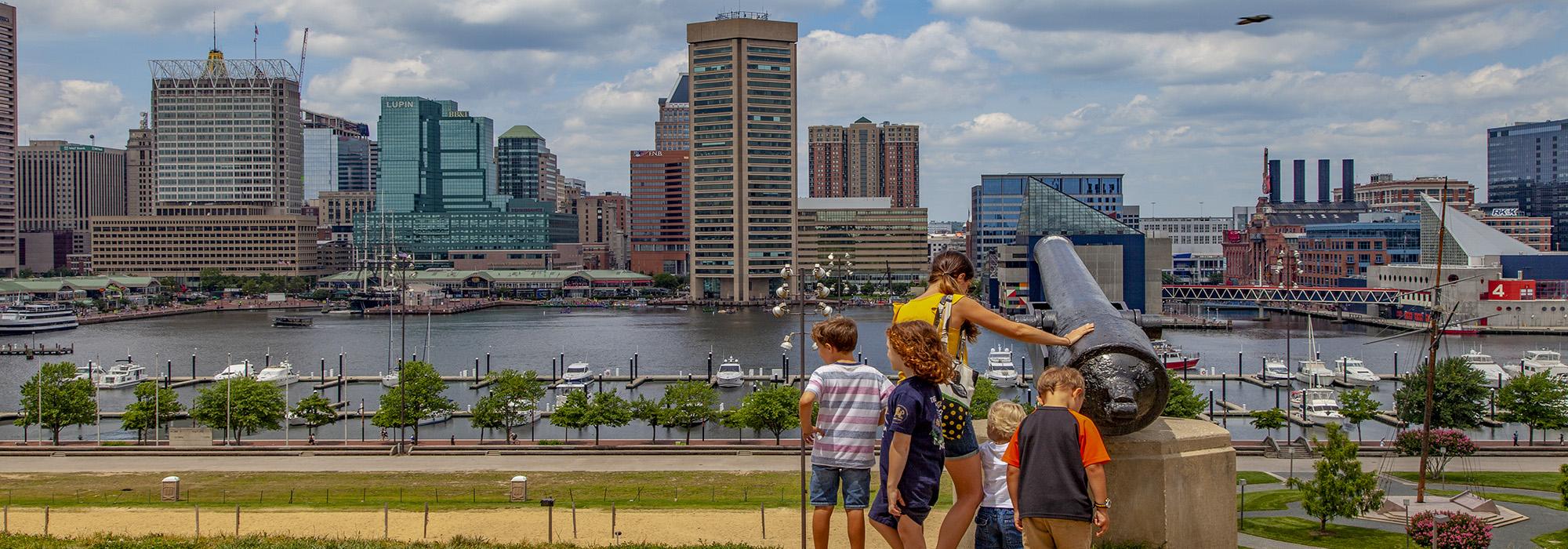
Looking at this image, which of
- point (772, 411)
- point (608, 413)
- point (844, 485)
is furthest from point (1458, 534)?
point (608, 413)

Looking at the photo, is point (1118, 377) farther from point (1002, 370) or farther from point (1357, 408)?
point (1002, 370)

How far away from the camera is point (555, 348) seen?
77.1m

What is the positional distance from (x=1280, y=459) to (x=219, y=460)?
2280 centimetres

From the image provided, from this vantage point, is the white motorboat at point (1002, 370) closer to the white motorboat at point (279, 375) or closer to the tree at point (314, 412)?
the tree at point (314, 412)

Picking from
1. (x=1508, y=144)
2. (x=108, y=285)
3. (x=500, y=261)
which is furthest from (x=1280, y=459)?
(x=1508, y=144)

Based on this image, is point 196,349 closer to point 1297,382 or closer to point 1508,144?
point 1297,382

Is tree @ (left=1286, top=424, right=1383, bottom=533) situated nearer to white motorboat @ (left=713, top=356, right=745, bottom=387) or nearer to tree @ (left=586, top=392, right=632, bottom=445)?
tree @ (left=586, top=392, right=632, bottom=445)

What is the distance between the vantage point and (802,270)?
18.2 meters

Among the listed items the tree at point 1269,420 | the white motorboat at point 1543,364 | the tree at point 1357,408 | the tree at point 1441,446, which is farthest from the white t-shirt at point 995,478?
the white motorboat at point 1543,364

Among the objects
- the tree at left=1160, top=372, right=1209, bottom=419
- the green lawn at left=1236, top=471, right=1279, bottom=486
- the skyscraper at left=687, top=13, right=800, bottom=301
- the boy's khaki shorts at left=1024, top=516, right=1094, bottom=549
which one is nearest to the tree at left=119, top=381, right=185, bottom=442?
the tree at left=1160, top=372, right=1209, bottom=419

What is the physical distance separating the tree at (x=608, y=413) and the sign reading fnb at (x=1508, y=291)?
226ft

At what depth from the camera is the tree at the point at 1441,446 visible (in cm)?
2441

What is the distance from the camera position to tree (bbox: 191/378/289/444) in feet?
120

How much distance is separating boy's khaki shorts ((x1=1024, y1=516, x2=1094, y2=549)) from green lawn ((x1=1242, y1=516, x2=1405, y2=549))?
1202 cm
